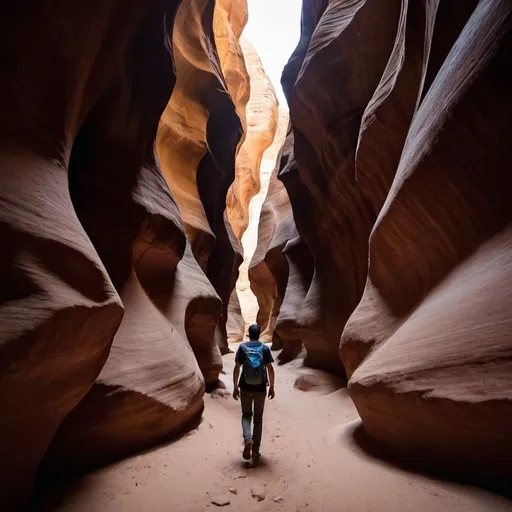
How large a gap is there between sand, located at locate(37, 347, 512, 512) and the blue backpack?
81 cm

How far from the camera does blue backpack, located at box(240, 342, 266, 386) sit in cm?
399

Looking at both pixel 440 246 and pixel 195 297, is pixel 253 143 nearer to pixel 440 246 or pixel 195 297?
pixel 195 297

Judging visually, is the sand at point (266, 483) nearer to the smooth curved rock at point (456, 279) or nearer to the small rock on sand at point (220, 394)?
the smooth curved rock at point (456, 279)

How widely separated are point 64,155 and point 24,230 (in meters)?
1.23

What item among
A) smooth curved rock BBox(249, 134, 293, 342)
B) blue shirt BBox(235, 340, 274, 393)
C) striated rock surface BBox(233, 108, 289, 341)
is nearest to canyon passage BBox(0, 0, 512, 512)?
blue shirt BBox(235, 340, 274, 393)

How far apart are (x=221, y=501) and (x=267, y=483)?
54 cm

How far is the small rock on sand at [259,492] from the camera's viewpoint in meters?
3.01

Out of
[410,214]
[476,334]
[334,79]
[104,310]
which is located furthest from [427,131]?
[334,79]

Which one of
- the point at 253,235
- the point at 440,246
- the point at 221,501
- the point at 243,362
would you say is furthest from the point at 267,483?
the point at 253,235

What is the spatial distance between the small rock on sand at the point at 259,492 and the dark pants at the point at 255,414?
2.16ft

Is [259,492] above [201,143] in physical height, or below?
below

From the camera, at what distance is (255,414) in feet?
12.9

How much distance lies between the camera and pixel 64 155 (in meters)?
3.68

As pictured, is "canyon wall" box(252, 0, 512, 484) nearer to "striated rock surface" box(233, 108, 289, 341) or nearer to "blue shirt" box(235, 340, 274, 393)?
"blue shirt" box(235, 340, 274, 393)
